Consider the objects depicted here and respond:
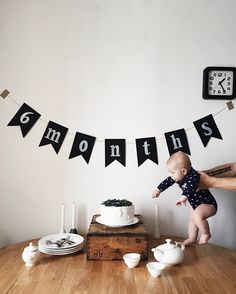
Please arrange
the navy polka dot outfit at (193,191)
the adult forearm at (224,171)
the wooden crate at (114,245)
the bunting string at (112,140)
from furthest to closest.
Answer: the bunting string at (112,140) → the adult forearm at (224,171) → the navy polka dot outfit at (193,191) → the wooden crate at (114,245)

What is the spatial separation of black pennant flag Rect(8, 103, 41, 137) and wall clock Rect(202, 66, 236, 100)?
3.46 ft

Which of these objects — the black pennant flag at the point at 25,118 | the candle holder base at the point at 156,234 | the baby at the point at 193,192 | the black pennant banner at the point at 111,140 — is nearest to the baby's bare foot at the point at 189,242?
the baby at the point at 193,192

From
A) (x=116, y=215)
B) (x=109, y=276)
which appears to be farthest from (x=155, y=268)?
(x=116, y=215)

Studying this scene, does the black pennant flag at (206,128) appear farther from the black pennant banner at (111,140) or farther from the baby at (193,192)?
the baby at (193,192)

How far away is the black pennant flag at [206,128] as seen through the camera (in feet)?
6.19

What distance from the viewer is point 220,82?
6.15 ft

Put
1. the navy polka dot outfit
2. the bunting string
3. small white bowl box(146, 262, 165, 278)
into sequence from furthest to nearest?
the bunting string → the navy polka dot outfit → small white bowl box(146, 262, 165, 278)

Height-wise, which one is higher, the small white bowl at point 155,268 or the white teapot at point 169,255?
the white teapot at point 169,255

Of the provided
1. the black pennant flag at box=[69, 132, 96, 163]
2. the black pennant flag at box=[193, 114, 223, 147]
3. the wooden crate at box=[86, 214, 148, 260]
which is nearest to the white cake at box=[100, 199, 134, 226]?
the wooden crate at box=[86, 214, 148, 260]

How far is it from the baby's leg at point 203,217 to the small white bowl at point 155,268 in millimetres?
368

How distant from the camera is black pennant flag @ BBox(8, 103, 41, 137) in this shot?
1833 millimetres

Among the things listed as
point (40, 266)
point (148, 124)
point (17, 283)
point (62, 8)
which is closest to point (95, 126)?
point (148, 124)

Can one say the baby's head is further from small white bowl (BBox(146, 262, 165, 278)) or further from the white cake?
small white bowl (BBox(146, 262, 165, 278))

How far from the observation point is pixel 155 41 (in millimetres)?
1875
